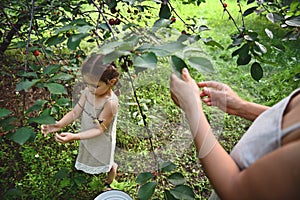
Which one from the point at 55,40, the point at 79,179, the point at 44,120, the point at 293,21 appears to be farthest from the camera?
the point at 79,179

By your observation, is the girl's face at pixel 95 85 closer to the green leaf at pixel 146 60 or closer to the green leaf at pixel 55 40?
the green leaf at pixel 55 40

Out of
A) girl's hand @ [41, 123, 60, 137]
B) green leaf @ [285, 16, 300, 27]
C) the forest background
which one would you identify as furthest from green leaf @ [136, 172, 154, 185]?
green leaf @ [285, 16, 300, 27]

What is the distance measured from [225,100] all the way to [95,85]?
0.41 meters

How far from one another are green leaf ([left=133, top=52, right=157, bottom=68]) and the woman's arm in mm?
298

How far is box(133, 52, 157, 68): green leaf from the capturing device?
0.81 metres

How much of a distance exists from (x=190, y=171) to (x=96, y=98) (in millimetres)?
1445

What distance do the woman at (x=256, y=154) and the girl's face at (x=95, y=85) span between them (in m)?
0.30

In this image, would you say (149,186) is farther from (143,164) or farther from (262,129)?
(262,129)

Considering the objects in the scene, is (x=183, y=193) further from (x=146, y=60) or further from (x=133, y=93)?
(x=146, y=60)

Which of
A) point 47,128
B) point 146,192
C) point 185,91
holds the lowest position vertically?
point 47,128

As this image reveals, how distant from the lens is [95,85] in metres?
1.16

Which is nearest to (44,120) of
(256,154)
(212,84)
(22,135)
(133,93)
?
(22,135)

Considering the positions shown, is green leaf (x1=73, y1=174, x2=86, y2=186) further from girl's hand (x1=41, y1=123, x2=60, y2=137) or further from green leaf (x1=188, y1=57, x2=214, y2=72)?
green leaf (x1=188, y1=57, x2=214, y2=72)

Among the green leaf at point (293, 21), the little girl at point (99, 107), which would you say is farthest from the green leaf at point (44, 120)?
the green leaf at point (293, 21)
